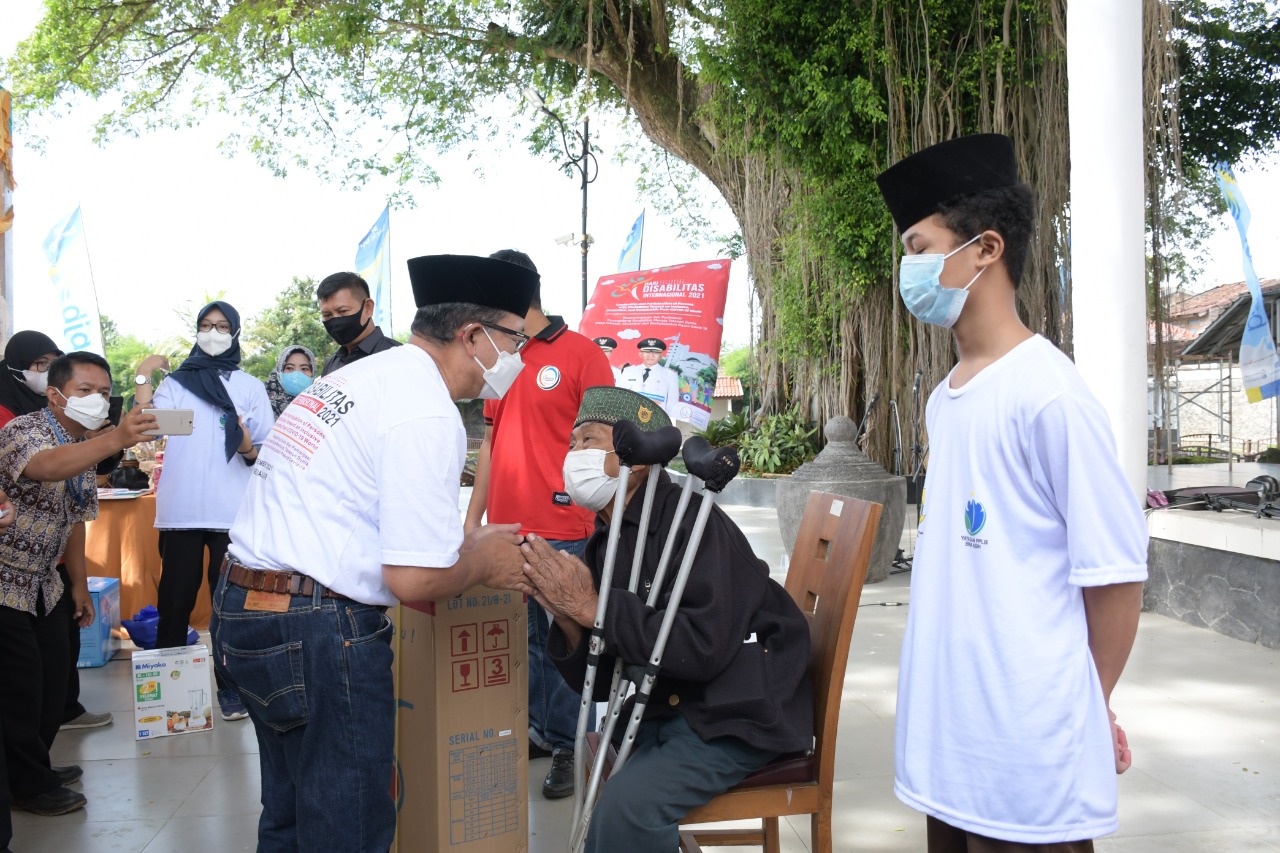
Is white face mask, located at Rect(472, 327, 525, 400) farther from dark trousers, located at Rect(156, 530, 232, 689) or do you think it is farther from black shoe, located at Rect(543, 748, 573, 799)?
dark trousers, located at Rect(156, 530, 232, 689)

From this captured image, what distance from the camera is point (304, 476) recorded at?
1.85 m

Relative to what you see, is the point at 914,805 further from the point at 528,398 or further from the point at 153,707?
the point at 153,707

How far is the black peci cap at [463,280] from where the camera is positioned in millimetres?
2027

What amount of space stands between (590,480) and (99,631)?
3.92 meters

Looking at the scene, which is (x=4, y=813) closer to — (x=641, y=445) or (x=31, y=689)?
(x=31, y=689)

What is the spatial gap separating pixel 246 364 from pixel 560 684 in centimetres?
4776

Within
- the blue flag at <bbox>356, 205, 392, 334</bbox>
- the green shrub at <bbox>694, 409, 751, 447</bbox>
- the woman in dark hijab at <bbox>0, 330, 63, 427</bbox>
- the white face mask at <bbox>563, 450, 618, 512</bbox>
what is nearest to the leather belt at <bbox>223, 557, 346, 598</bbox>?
the white face mask at <bbox>563, 450, 618, 512</bbox>

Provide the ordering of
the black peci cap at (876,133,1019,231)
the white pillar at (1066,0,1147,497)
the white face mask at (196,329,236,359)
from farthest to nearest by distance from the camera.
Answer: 1. the white pillar at (1066,0,1147,497)
2. the white face mask at (196,329,236,359)
3. the black peci cap at (876,133,1019,231)

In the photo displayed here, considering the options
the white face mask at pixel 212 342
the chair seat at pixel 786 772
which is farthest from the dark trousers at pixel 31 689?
the chair seat at pixel 786 772

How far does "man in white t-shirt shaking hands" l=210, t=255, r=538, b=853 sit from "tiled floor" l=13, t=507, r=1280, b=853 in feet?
3.59

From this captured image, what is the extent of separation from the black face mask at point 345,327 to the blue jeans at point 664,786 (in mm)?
2452

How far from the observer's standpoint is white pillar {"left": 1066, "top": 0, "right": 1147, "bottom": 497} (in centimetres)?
489

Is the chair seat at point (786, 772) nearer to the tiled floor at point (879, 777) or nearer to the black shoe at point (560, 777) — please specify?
the tiled floor at point (879, 777)

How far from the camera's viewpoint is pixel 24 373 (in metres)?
3.73
